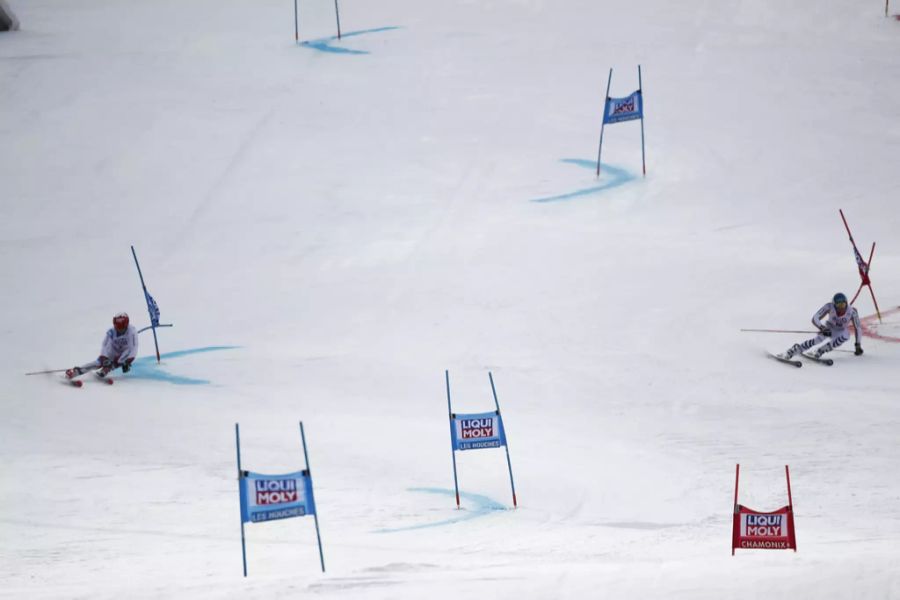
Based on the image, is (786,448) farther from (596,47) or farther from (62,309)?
(596,47)

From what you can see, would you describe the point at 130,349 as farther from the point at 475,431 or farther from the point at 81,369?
the point at 475,431

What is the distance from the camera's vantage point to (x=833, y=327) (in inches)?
615

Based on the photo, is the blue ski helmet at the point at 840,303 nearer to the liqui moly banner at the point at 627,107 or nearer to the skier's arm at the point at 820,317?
the skier's arm at the point at 820,317

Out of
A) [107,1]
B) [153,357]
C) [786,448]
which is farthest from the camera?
[107,1]

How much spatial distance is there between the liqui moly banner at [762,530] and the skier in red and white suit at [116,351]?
884 cm

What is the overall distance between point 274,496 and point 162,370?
7.31 m

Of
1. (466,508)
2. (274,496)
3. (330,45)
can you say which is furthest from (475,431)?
(330,45)

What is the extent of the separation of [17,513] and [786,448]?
8107mm

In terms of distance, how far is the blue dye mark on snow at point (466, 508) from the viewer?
1112cm

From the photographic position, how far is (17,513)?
36.6 feet

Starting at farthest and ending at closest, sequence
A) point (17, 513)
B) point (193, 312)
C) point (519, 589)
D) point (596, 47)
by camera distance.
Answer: point (596, 47)
point (193, 312)
point (17, 513)
point (519, 589)

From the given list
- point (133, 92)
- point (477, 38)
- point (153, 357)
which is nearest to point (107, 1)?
point (133, 92)

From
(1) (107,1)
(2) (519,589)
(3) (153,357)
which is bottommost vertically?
(3) (153,357)

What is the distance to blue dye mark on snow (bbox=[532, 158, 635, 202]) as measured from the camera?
21953 millimetres
